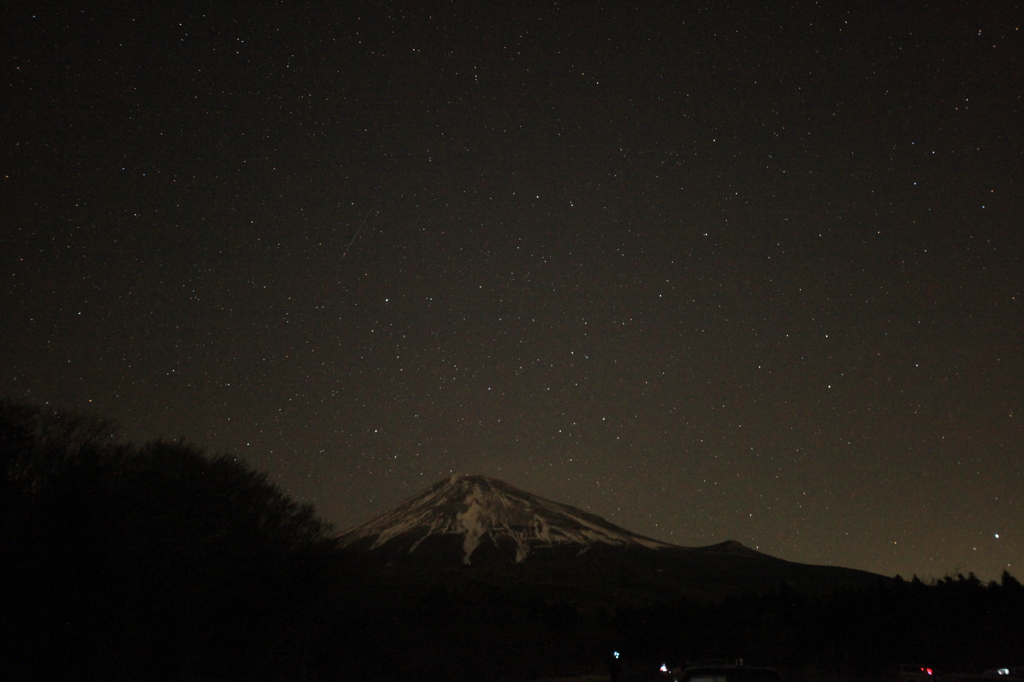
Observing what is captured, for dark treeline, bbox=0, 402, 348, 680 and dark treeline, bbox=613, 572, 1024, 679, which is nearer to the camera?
dark treeline, bbox=0, 402, 348, 680

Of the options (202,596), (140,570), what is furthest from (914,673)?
(140,570)

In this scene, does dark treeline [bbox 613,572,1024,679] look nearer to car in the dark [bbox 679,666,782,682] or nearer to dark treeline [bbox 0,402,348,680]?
dark treeline [bbox 0,402,348,680]

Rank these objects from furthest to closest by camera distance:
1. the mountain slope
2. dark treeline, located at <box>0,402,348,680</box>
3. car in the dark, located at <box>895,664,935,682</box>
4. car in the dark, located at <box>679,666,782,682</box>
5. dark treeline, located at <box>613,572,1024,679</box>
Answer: the mountain slope < dark treeline, located at <box>613,572,1024,679</box> < car in the dark, located at <box>895,664,935,682</box> < dark treeline, located at <box>0,402,348,680</box> < car in the dark, located at <box>679,666,782,682</box>

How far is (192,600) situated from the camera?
24328mm

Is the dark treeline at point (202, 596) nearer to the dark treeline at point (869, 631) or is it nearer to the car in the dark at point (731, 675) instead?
the dark treeline at point (869, 631)

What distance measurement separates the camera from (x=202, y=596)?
24469mm

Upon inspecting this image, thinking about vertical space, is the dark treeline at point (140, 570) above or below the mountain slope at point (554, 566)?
below

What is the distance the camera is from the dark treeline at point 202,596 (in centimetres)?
1953

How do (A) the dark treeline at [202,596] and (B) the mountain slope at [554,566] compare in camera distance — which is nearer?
(A) the dark treeline at [202,596]

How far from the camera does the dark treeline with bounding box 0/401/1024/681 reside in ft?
64.1

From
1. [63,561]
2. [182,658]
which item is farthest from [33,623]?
[182,658]

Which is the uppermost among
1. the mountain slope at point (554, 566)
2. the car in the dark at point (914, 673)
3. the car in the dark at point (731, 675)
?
the mountain slope at point (554, 566)

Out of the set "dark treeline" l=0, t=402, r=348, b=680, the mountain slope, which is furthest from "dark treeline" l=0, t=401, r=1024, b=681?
the mountain slope

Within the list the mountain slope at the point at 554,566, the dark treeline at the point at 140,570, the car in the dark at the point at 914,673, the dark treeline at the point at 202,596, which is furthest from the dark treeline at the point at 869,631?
the mountain slope at the point at 554,566
